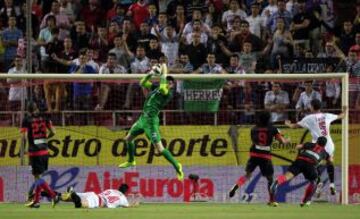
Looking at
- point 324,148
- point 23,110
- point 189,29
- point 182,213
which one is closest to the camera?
point 182,213

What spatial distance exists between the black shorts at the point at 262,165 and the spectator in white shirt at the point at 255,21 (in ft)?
16.5

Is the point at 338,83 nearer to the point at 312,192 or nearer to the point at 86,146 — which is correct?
the point at 312,192

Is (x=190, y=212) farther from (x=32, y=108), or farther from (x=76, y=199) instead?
(x=32, y=108)

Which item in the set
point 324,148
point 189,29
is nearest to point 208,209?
point 324,148

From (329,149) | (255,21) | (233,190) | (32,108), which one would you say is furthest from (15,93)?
(329,149)

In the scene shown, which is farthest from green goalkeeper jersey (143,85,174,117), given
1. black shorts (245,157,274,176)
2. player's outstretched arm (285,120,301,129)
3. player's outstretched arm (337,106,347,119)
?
player's outstretched arm (337,106,347,119)

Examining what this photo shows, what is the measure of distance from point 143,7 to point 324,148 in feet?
25.8

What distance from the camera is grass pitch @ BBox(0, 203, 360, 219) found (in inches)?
695

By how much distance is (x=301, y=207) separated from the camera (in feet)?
66.2

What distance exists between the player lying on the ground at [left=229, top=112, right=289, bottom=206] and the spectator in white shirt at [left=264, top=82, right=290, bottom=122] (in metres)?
1.85

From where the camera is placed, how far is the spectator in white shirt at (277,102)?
73.9ft

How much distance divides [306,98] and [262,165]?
2.60m

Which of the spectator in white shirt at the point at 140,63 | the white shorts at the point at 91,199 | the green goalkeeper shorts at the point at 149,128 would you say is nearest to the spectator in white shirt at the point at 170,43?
the spectator in white shirt at the point at 140,63

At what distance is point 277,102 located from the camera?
2275 cm
